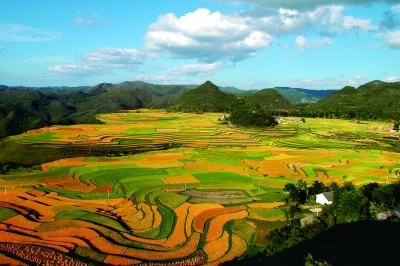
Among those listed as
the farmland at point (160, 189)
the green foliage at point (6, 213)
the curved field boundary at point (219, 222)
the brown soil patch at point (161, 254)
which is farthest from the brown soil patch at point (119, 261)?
the green foliage at point (6, 213)

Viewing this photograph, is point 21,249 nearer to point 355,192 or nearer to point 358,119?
point 355,192

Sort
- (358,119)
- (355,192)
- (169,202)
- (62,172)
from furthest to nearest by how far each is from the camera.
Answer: (358,119) → (62,172) → (169,202) → (355,192)

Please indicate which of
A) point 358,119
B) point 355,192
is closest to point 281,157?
point 355,192

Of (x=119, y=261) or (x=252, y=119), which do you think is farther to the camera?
(x=252, y=119)

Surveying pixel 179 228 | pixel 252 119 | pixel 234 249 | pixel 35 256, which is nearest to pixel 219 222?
pixel 179 228

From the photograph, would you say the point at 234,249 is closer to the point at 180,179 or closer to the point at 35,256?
the point at 35,256

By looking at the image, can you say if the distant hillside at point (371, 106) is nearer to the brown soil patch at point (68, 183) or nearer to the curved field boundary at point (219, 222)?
the curved field boundary at point (219, 222)

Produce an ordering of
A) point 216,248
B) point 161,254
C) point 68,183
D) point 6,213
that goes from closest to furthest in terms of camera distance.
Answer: point 161,254 < point 216,248 < point 6,213 < point 68,183
